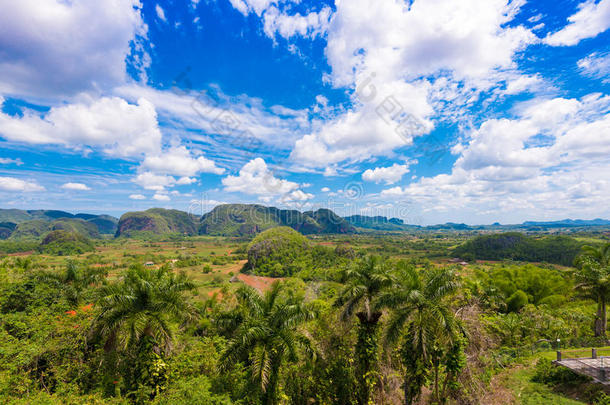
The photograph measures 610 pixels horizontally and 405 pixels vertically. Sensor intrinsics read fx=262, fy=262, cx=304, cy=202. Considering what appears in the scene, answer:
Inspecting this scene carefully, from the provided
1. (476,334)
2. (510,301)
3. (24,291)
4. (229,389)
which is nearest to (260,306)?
(229,389)

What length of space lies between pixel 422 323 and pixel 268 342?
7.76m

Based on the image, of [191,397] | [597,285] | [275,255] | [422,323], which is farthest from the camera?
[275,255]

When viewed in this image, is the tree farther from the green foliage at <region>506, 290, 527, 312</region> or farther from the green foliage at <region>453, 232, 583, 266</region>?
the green foliage at <region>453, 232, 583, 266</region>

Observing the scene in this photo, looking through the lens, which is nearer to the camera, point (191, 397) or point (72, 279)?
point (191, 397)

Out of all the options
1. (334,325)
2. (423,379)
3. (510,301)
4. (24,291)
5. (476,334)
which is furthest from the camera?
(510,301)

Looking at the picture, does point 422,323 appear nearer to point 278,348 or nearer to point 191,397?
point 278,348

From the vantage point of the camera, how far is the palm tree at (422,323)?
1302 centimetres

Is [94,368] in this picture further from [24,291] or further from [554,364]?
[554,364]

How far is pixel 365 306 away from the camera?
14844 millimetres

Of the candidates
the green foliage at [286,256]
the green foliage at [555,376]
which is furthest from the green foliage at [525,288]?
the green foliage at [286,256]

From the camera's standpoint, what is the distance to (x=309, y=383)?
56.6 feet

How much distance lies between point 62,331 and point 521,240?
164319mm

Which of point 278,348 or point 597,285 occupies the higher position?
point 597,285

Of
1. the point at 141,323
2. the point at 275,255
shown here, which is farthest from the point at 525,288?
the point at 275,255
